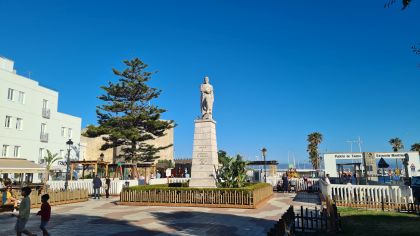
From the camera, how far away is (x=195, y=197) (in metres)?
17.5

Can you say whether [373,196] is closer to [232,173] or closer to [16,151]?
[232,173]

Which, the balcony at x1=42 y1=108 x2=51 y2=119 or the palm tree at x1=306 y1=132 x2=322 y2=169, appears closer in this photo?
the balcony at x1=42 y1=108 x2=51 y2=119

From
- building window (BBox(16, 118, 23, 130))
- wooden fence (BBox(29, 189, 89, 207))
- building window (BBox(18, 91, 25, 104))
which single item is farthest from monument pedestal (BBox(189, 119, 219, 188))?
building window (BBox(18, 91, 25, 104))

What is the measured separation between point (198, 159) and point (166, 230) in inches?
345

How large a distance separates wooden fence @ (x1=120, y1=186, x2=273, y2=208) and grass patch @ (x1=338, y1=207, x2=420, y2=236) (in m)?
4.73

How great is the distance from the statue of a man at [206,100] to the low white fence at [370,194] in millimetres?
8329

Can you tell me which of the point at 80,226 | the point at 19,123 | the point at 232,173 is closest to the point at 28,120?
the point at 19,123

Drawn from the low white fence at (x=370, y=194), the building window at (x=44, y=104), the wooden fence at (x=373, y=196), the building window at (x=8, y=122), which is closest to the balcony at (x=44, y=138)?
the building window at (x=44, y=104)

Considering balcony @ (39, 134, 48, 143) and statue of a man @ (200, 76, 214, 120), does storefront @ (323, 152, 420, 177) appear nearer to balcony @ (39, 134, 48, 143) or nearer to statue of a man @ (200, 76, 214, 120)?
statue of a man @ (200, 76, 214, 120)

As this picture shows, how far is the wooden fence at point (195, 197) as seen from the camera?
16.6 m

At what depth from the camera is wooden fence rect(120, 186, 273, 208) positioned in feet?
54.4

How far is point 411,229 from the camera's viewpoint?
10164 mm

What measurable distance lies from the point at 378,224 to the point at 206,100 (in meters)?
12.1

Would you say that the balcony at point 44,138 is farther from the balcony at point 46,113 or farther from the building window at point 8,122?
the building window at point 8,122
